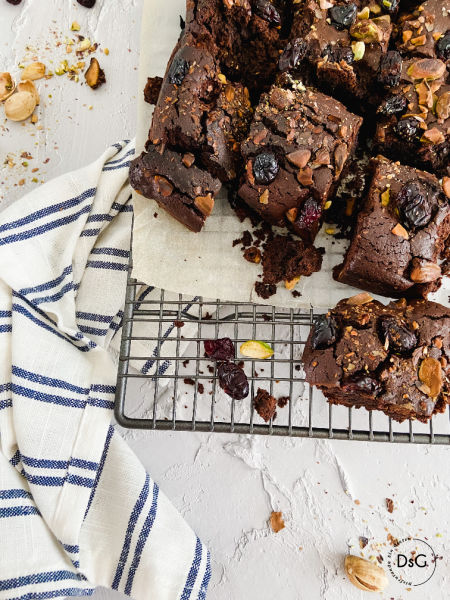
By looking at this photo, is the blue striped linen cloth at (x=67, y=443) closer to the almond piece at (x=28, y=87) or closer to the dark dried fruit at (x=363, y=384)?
the almond piece at (x=28, y=87)

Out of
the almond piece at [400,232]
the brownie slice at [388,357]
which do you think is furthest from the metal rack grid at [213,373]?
the almond piece at [400,232]

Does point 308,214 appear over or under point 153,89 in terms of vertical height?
under

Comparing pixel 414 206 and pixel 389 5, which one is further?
pixel 389 5

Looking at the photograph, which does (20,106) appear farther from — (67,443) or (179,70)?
(67,443)

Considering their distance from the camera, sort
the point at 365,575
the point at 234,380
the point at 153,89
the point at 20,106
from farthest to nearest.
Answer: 1. the point at 20,106
2. the point at 365,575
3. the point at 153,89
4. the point at 234,380

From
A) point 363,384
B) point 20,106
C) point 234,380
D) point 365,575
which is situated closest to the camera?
point 363,384

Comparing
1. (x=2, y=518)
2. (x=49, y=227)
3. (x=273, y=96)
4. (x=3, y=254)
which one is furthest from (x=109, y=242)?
(x=2, y=518)

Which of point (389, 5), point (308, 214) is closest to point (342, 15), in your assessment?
point (389, 5)

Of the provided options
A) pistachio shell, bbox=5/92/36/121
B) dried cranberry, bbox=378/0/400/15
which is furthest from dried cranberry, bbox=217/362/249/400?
pistachio shell, bbox=5/92/36/121
